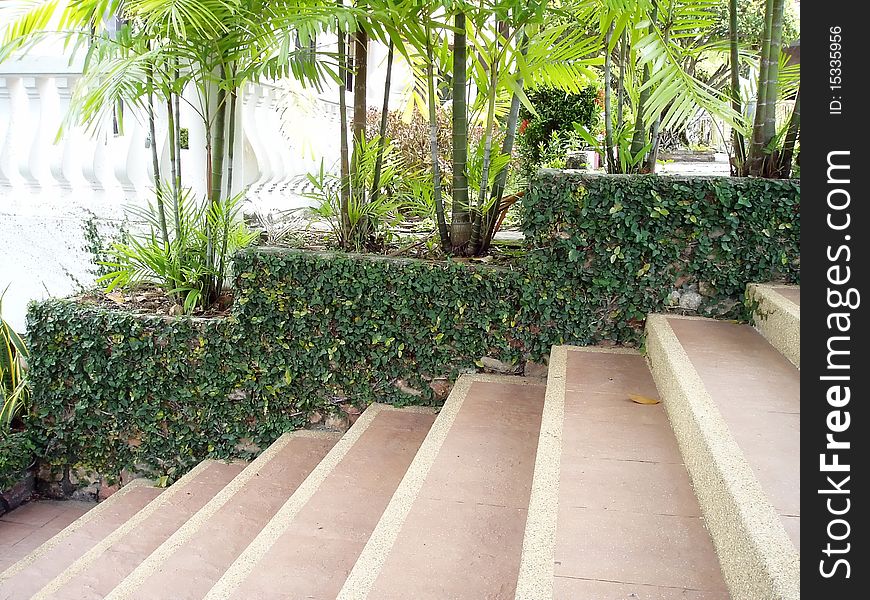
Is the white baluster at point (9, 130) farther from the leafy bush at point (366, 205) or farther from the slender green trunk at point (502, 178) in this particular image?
the slender green trunk at point (502, 178)

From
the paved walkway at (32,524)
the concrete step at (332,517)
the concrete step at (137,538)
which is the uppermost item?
the concrete step at (332,517)

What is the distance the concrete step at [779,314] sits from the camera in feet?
8.13

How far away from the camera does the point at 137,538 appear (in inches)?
113

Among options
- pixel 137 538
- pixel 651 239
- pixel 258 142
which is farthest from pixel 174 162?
pixel 651 239

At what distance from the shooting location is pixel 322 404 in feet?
11.5

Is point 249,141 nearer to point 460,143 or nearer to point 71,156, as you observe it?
point 71,156

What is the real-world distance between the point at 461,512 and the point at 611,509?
1.59 feet

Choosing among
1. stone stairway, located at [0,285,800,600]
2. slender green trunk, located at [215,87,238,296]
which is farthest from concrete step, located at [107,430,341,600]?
slender green trunk, located at [215,87,238,296]

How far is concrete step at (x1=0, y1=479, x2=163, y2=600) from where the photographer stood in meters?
2.80

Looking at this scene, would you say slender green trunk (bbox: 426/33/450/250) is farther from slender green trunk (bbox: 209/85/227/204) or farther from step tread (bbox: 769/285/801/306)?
step tread (bbox: 769/285/801/306)

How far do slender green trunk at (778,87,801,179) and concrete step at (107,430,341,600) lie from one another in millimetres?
2308

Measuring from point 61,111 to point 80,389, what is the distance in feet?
5.44

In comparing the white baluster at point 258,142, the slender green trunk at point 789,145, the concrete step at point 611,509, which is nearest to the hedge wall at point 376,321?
the slender green trunk at point 789,145
